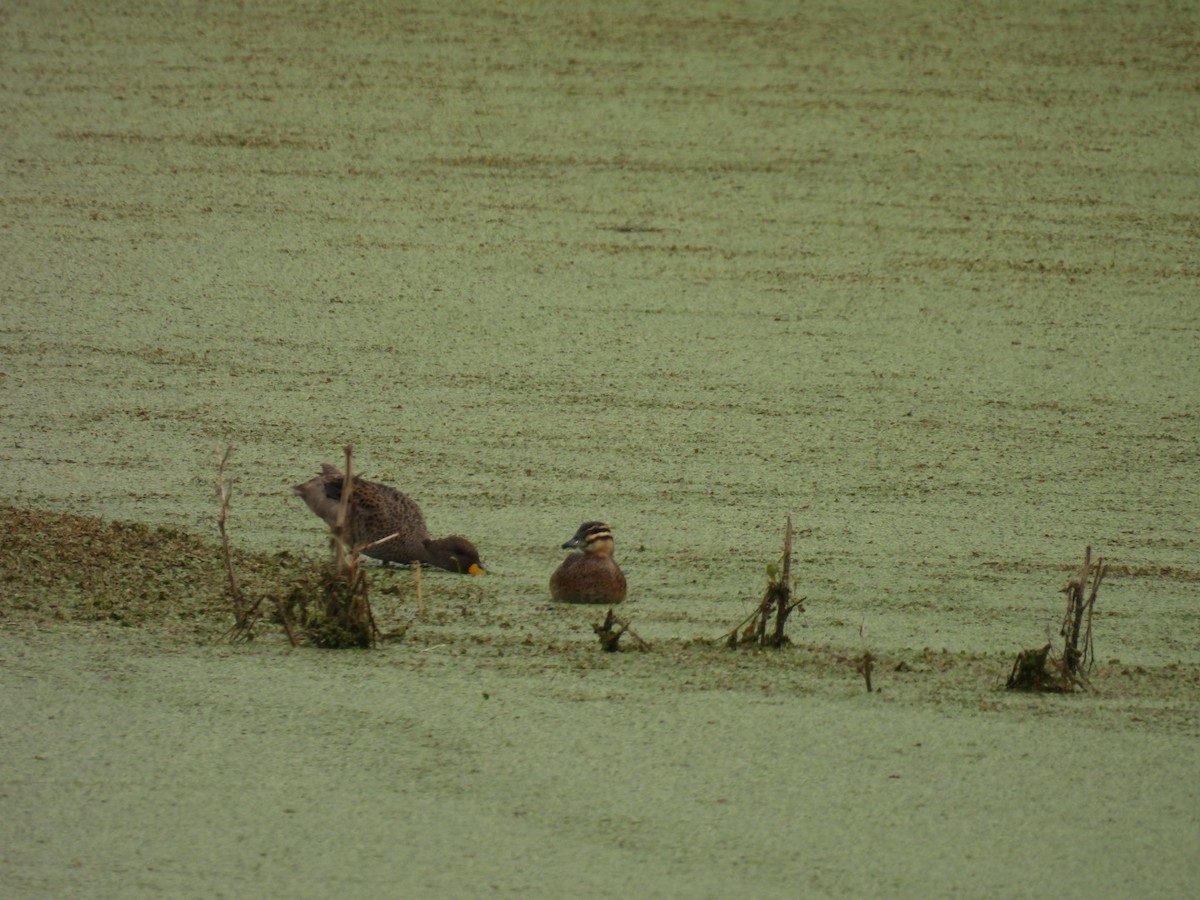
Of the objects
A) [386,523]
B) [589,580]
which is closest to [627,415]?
[386,523]

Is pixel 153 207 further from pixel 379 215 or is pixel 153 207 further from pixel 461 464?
pixel 461 464

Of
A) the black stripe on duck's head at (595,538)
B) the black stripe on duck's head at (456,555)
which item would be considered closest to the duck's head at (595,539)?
the black stripe on duck's head at (595,538)

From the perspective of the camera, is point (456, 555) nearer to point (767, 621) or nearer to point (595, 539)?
point (595, 539)

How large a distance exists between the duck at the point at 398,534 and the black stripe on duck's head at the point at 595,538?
0.78 feet

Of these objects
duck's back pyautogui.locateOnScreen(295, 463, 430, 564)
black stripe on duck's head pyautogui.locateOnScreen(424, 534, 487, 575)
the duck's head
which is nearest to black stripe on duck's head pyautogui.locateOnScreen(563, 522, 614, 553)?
the duck's head

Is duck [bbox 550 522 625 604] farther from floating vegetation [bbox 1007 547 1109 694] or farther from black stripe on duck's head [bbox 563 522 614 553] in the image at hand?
floating vegetation [bbox 1007 547 1109 694]

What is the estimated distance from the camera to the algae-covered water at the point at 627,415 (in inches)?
102

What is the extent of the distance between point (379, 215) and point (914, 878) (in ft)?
15.7

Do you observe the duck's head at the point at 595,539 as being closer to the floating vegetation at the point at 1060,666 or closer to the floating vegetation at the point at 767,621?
the floating vegetation at the point at 767,621

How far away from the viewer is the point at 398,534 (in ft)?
12.4

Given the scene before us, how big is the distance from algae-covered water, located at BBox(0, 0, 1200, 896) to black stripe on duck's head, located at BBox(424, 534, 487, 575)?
44mm

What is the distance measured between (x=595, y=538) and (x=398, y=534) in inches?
18.2

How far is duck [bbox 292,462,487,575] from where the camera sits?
374cm

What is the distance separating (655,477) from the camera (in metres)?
4.55
